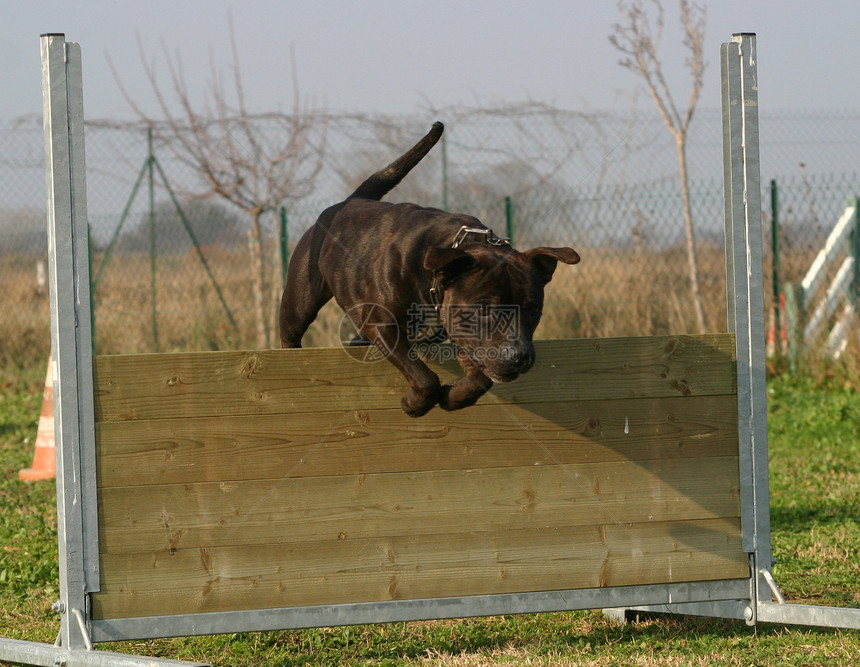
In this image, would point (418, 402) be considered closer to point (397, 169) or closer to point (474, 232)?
point (474, 232)

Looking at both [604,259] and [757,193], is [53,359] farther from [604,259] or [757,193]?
[604,259]

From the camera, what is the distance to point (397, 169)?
4094 mm

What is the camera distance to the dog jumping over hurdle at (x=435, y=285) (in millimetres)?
3107

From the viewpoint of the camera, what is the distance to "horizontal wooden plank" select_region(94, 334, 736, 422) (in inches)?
A: 125

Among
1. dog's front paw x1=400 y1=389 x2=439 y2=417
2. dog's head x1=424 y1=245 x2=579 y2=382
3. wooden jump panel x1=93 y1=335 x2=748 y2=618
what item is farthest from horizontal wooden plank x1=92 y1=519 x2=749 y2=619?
dog's head x1=424 y1=245 x2=579 y2=382

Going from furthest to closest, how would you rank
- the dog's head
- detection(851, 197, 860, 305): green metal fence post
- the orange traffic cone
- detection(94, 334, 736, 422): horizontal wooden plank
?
1. detection(851, 197, 860, 305): green metal fence post
2. the orange traffic cone
3. detection(94, 334, 736, 422): horizontal wooden plank
4. the dog's head

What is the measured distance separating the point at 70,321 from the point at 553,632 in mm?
2137

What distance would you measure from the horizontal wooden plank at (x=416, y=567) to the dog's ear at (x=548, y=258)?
93cm

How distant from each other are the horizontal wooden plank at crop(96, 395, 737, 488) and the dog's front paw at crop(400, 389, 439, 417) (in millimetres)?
69

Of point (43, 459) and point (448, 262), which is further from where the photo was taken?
point (43, 459)

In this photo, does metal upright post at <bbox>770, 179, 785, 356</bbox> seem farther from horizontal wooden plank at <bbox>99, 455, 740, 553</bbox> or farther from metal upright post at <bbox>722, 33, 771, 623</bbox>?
horizontal wooden plank at <bbox>99, 455, 740, 553</bbox>

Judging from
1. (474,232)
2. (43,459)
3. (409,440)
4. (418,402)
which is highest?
(474,232)

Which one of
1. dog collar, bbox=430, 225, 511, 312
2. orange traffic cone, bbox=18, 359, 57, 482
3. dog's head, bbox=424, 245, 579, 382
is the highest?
dog collar, bbox=430, 225, 511, 312

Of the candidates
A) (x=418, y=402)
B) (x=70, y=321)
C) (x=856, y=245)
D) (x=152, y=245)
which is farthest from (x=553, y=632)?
(x=152, y=245)
